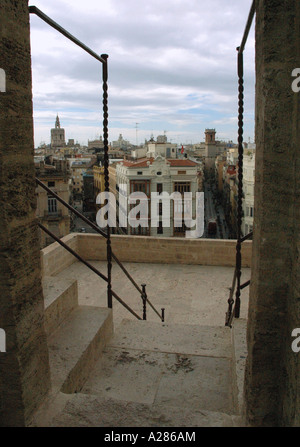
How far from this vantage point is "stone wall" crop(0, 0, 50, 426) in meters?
1.83

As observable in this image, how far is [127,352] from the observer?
3.50 m

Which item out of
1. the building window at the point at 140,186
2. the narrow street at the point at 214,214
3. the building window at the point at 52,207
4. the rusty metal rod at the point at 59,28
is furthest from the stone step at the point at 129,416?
the narrow street at the point at 214,214

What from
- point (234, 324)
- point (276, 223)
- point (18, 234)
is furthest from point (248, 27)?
point (234, 324)

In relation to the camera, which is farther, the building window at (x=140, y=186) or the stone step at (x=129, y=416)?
the building window at (x=140, y=186)

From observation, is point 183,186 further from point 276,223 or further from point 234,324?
point 276,223

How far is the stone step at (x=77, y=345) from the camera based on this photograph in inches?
105

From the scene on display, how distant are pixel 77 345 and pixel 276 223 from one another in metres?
1.87

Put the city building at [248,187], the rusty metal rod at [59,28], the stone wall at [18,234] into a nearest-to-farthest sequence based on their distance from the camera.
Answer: the stone wall at [18,234], the rusty metal rod at [59,28], the city building at [248,187]

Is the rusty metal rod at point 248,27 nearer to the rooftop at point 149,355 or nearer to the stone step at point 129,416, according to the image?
the rooftop at point 149,355

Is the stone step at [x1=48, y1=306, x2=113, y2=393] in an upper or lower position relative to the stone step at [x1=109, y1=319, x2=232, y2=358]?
upper

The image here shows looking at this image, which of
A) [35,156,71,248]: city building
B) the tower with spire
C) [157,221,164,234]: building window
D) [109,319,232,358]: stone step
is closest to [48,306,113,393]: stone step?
[109,319,232,358]: stone step

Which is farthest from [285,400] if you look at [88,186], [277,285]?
[88,186]

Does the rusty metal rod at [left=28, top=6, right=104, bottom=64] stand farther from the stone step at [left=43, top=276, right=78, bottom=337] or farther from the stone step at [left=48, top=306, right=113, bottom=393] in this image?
the stone step at [left=48, top=306, right=113, bottom=393]

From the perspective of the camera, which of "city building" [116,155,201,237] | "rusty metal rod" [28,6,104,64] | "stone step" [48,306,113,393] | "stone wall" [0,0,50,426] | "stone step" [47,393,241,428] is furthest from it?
"city building" [116,155,201,237]
